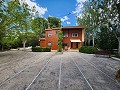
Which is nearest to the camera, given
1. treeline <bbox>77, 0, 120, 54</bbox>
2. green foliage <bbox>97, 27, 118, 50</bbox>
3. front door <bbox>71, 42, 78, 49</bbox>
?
treeline <bbox>77, 0, 120, 54</bbox>

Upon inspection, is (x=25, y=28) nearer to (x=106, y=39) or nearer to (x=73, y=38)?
(x=106, y=39)

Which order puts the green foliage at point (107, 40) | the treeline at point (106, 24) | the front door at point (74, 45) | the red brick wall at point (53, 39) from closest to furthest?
1. the treeline at point (106, 24)
2. the green foliage at point (107, 40)
3. the front door at point (74, 45)
4. the red brick wall at point (53, 39)

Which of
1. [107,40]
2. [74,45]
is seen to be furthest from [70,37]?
[107,40]

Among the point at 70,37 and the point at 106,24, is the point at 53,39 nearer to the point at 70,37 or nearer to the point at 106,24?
the point at 70,37

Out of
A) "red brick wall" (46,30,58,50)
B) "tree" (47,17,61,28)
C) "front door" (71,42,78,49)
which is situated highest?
"tree" (47,17,61,28)

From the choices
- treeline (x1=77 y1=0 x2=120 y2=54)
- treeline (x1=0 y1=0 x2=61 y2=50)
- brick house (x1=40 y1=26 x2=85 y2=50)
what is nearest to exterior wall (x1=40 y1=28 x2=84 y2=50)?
brick house (x1=40 y1=26 x2=85 y2=50)

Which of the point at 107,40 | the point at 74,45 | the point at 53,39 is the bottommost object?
the point at 74,45

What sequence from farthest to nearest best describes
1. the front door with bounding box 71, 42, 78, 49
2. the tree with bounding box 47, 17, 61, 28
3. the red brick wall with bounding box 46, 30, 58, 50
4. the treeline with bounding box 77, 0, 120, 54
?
the tree with bounding box 47, 17, 61, 28 < the red brick wall with bounding box 46, 30, 58, 50 < the front door with bounding box 71, 42, 78, 49 < the treeline with bounding box 77, 0, 120, 54

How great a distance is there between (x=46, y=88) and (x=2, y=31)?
63.6ft

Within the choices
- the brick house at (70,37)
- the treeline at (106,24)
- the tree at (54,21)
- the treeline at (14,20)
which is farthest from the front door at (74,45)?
the tree at (54,21)

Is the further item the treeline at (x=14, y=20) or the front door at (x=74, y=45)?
the front door at (x=74, y=45)

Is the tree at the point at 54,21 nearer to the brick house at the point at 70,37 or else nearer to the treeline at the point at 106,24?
the brick house at the point at 70,37

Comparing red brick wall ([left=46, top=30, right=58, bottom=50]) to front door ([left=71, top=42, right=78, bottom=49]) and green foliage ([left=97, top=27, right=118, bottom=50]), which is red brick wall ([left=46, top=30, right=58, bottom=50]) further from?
green foliage ([left=97, top=27, right=118, bottom=50])

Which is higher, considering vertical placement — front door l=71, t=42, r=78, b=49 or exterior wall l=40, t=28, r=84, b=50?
exterior wall l=40, t=28, r=84, b=50
